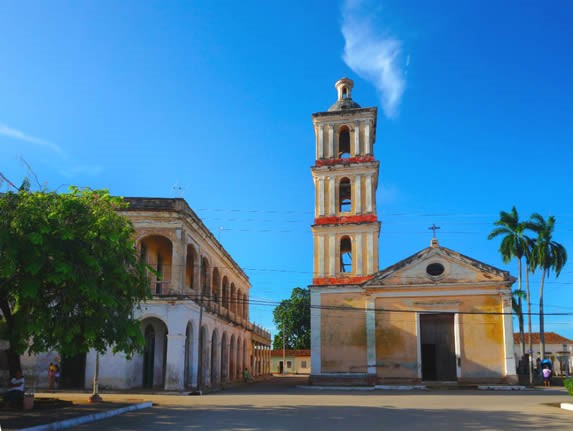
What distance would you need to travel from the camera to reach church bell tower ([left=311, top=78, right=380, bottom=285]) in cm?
2975

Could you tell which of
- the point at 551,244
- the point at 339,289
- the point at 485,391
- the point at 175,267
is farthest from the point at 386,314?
the point at 551,244

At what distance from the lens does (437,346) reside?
2847 cm

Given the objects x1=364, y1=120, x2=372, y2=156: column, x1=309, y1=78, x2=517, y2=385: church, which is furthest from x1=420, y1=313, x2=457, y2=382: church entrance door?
x1=364, y1=120, x2=372, y2=156: column

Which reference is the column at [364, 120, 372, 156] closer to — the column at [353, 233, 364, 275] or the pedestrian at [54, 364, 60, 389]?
the column at [353, 233, 364, 275]

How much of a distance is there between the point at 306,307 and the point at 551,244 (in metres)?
35.6

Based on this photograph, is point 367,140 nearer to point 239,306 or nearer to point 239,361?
point 239,306

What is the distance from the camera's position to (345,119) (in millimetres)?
31812

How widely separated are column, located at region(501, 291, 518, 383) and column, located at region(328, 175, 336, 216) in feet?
32.2

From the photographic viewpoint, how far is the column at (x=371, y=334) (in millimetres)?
27547

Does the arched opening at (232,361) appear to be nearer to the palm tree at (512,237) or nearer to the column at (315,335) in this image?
the column at (315,335)

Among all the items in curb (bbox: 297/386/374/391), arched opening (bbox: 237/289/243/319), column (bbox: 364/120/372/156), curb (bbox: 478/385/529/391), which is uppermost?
column (bbox: 364/120/372/156)

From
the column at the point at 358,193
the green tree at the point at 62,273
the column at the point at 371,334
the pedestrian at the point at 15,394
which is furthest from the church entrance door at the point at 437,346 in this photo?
the pedestrian at the point at 15,394

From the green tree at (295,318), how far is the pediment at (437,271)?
3837 cm

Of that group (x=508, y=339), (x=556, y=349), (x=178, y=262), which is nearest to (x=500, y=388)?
(x=508, y=339)
